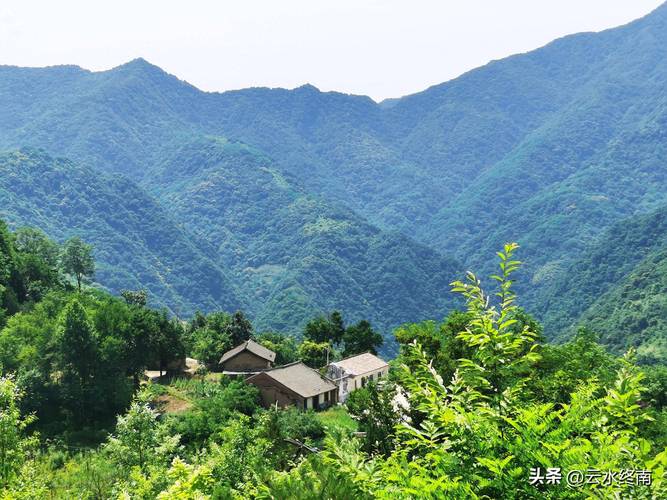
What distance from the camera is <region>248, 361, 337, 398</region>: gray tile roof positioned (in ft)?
169

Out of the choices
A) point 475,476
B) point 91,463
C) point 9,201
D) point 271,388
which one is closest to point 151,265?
point 9,201

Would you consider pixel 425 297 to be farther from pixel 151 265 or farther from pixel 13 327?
pixel 13 327

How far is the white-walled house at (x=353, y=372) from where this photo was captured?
191 feet

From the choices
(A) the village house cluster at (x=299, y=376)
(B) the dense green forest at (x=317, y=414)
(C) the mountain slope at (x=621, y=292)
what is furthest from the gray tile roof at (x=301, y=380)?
(C) the mountain slope at (x=621, y=292)

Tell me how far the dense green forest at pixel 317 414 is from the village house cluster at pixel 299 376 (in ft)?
7.41

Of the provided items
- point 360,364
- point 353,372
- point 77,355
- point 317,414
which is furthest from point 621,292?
point 77,355

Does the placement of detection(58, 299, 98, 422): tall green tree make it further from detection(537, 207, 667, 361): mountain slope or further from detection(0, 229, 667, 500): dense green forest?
detection(537, 207, 667, 361): mountain slope

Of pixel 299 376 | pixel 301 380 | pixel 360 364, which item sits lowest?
pixel 360 364

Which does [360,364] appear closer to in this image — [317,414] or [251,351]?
[251,351]

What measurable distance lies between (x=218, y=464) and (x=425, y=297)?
169182 mm

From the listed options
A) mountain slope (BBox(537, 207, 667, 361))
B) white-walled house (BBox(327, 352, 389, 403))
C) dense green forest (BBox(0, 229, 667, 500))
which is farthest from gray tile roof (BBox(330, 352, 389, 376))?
mountain slope (BBox(537, 207, 667, 361))

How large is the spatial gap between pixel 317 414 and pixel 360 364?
15.0 metres

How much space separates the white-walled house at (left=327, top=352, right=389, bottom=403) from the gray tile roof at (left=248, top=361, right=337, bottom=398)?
2306mm

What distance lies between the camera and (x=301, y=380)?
176 feet
